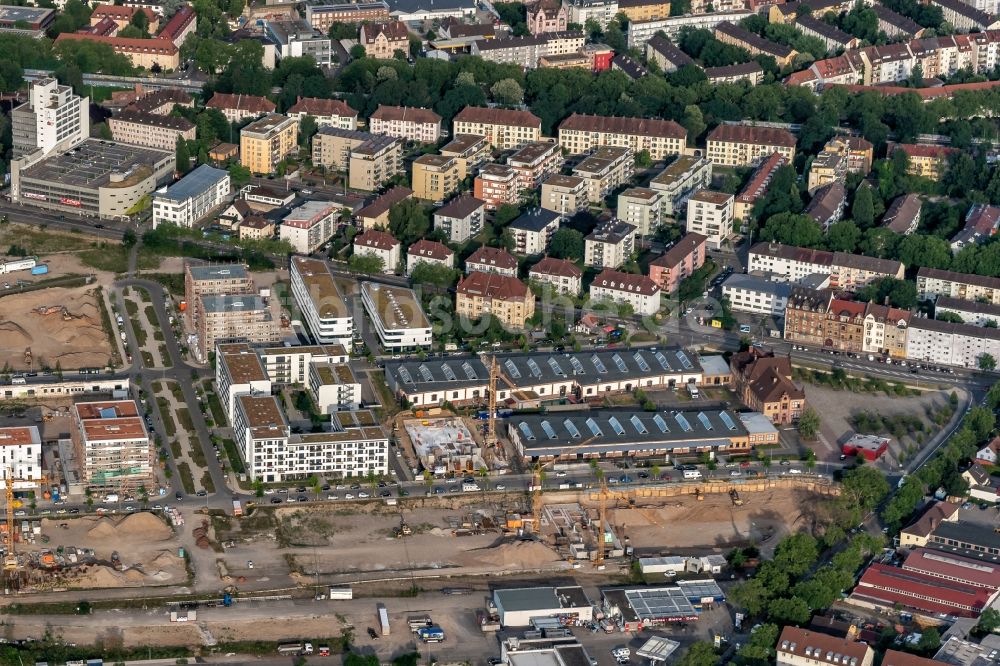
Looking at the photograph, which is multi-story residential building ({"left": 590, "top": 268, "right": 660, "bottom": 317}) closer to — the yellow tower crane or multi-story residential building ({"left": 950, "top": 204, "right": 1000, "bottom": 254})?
multi-story residential building ({"left": 950, "top": 204, "right": 1000, "bottom": 254})

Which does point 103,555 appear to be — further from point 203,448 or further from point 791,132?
point 791,132

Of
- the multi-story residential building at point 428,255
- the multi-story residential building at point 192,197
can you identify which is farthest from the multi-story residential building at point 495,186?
the multi-story residential building at point 192,197

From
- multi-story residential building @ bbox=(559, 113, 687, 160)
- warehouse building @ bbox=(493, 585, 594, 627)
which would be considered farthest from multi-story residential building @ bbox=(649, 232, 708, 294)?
warehouse building @ bbox=(493, 585, 594, 627)

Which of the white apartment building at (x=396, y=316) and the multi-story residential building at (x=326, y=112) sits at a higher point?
the multi-story residential building at (x=326, y=112)

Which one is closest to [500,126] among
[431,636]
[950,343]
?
[950,343]

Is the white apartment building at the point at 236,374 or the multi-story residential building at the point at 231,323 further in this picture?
the multi-story residential building at the point at 231,323

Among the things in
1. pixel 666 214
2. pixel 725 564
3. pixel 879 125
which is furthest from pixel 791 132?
pixel 725 564

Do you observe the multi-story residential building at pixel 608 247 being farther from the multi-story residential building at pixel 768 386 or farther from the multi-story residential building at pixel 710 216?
the multi-story residential building at pixel 768 386
